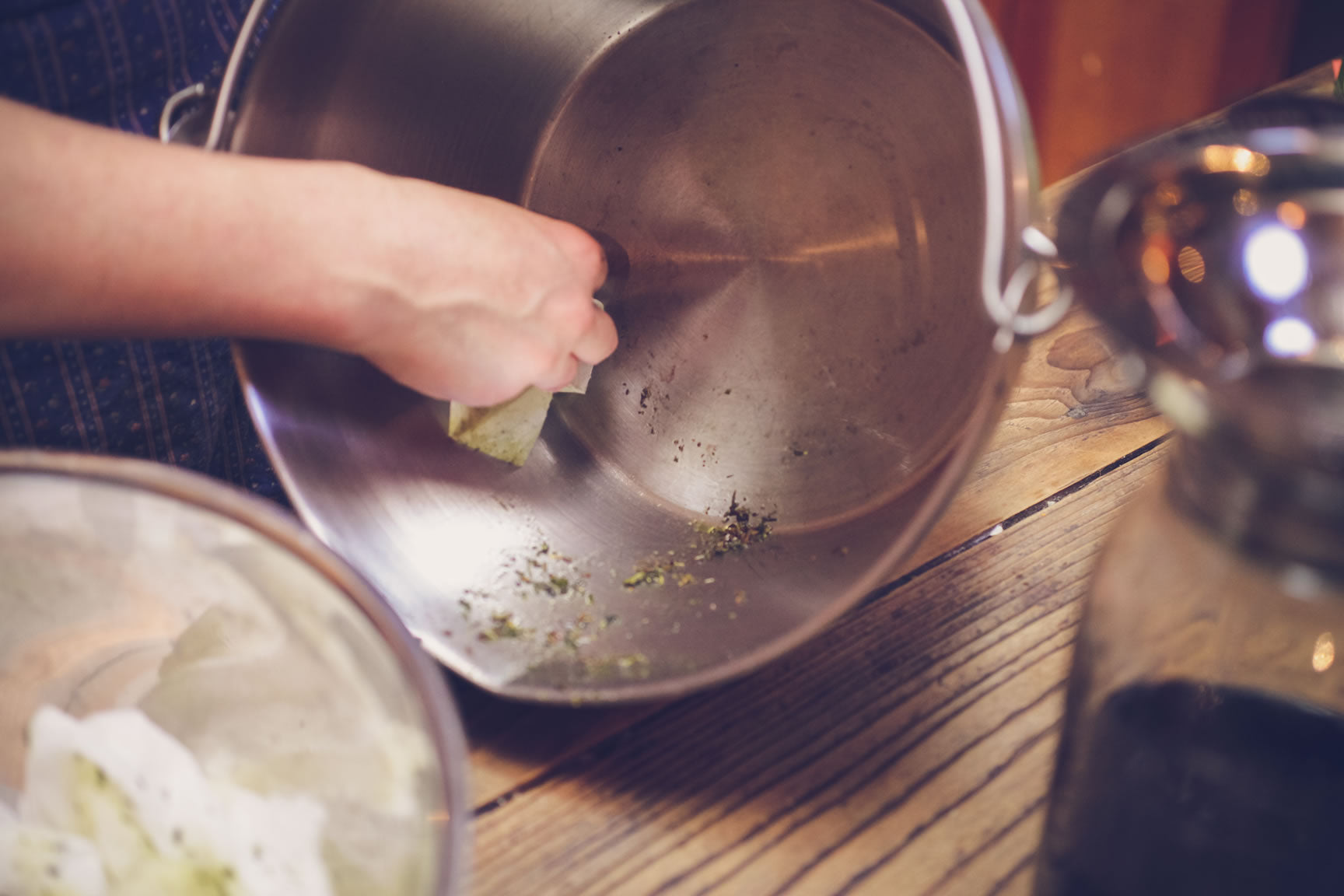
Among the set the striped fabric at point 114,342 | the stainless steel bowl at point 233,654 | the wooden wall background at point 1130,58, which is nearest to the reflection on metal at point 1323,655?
the stainless steel bowl at point 233,654

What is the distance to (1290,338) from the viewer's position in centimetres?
30

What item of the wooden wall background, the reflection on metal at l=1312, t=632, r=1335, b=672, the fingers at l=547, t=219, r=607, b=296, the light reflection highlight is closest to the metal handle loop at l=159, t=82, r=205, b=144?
the fingers at l=547, t=219, r=607, b=296

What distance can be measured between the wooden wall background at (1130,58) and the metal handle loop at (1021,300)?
4.56 feet

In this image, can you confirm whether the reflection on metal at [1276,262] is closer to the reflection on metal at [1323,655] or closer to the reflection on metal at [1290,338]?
the reflection on metal at [1290,338]

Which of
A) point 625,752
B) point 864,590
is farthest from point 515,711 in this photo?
point 864,590

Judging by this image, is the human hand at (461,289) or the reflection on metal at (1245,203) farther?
the human hand at (461,289)

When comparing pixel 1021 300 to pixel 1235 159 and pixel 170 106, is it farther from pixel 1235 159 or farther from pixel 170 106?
pixel 170 106

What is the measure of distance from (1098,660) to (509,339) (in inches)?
12.4

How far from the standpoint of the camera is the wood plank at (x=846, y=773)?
37 centimetres

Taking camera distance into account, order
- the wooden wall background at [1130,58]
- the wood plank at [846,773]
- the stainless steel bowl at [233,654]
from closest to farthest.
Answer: the stainless steel bowl at [233,654], the wood plank at [846,773], the wooden wall background at [1130,58]

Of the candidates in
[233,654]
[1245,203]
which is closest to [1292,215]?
[1245,203]

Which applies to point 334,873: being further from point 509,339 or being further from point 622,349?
point 622,349

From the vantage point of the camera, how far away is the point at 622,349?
0.63m

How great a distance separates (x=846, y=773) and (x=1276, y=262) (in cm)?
25
